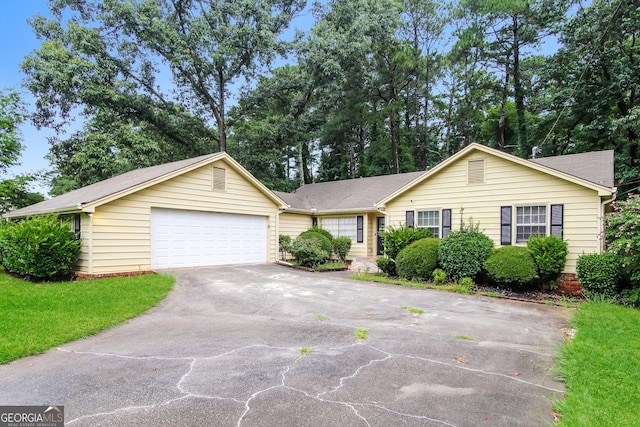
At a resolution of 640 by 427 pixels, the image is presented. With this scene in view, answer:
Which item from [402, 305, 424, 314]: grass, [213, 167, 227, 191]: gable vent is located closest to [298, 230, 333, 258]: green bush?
[213, 167, 227, 191]: gable vent

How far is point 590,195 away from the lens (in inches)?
424

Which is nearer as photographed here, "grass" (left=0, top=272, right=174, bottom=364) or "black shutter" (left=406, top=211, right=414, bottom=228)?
"grass" (left=0, top=272, right=174, bottom=364)

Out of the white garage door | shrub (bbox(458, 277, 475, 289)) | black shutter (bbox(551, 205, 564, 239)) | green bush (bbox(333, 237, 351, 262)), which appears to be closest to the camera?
shrub (bbox(458, 277, 475, 289))

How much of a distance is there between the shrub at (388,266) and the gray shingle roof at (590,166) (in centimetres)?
629

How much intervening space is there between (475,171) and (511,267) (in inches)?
165

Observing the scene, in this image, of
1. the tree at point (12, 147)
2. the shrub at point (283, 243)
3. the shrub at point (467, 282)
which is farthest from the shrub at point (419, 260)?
the tree at point (12, 147)

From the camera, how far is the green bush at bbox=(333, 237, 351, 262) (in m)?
17.0

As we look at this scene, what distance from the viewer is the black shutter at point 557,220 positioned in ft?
36.8

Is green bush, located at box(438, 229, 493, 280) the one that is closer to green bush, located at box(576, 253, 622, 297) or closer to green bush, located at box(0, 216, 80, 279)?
green bush, located at box(576, 253, 622, 297)

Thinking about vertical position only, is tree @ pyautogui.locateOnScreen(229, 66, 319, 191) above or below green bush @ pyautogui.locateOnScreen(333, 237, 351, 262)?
above

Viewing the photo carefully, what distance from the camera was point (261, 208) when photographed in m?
15.9

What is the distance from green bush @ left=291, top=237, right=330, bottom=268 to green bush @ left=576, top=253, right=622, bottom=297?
28.7ft

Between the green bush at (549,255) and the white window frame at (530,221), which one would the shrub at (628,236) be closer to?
the green bush at (549,255)

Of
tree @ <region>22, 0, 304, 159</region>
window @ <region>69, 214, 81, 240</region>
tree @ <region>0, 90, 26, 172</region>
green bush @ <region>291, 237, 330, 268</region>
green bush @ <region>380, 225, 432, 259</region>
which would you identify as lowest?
green bush @ <region>291, 237, 330, 268</region>
